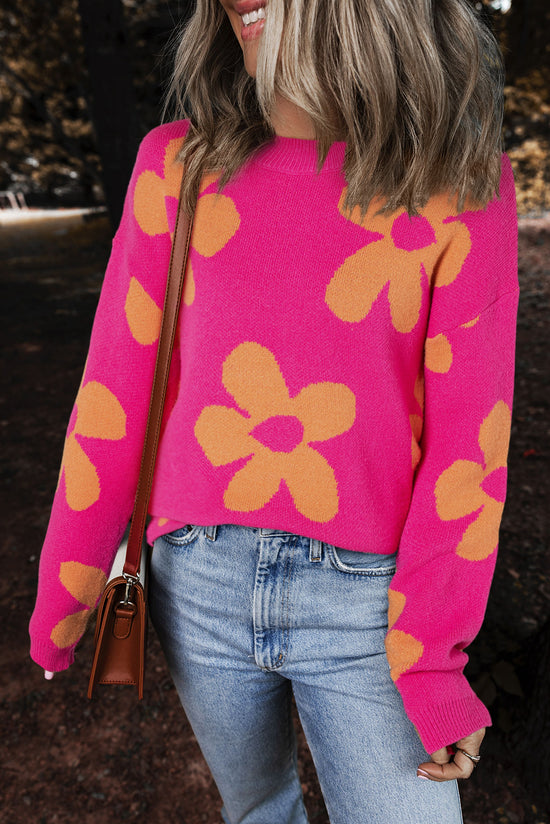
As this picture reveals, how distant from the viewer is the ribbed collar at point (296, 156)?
1250 mm

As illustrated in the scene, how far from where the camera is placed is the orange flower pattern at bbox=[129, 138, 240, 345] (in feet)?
4.15

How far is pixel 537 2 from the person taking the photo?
632cm

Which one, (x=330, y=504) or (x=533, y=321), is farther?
(x=533, y=321)

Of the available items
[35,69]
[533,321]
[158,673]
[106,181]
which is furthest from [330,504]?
[35,69]

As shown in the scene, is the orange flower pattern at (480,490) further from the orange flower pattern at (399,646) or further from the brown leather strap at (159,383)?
the brown leather strap at (159,383)

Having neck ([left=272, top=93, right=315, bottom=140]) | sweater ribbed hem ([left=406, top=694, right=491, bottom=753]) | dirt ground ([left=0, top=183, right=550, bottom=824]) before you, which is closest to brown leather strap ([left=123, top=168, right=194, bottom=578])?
neck ([left=272, top=93, right=315, bottom=140])

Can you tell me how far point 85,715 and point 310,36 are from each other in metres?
2.77

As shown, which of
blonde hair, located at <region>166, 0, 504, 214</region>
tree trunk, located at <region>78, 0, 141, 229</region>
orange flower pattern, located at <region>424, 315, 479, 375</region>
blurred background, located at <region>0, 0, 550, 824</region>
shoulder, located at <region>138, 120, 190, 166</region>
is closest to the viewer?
blonde hair, located at <region>166, 0, 504, 214</region>

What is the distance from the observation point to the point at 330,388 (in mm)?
1218

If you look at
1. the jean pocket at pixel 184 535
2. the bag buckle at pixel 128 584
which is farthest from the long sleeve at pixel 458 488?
the bag buckle at pixel 128 584

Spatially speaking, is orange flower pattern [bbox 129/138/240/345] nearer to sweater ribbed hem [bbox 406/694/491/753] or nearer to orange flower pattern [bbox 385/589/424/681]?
orange flower pattern [bbox 385/589/424/681]

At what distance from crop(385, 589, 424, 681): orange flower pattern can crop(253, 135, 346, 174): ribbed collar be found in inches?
34.8

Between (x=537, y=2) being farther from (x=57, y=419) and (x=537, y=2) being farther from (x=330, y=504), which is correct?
(x=330, y=504)

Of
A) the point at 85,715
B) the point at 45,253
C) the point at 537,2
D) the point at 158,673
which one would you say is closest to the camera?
the point at 85,715
